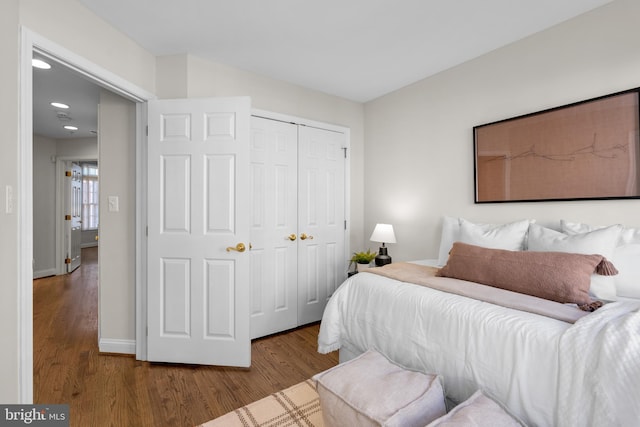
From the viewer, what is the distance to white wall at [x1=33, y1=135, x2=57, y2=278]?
5215 mm

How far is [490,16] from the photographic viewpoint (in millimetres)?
2102

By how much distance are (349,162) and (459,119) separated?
50.8 inches

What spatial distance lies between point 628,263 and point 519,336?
38.0 inches

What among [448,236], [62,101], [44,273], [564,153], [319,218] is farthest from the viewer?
[44,273]

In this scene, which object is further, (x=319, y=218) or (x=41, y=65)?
(x=319, y=218)

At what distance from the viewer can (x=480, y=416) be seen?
1.06 m

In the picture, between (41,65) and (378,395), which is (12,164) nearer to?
(41,65)

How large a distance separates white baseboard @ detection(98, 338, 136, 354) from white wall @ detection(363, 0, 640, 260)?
104 inches

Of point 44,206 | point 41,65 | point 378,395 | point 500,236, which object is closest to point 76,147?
point 44,206

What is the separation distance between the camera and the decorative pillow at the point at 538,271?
58.6 inches

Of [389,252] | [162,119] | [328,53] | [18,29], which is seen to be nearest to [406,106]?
[328,53]

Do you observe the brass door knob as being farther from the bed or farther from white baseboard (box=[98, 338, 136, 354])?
white baseboard (box=[98, 338, 136, 354])

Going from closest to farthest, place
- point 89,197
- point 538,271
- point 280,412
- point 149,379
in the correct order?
point 538,271 < point 280,412 < point 149,379 < point 89,197

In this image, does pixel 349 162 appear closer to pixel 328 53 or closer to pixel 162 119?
pixel 328 53
